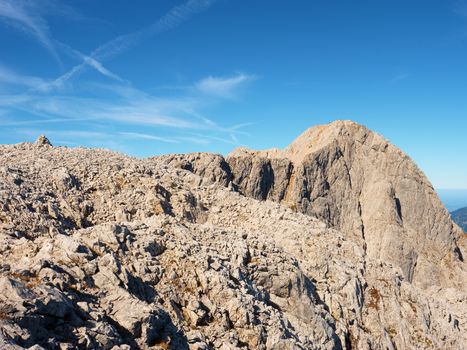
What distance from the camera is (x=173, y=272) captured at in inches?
910

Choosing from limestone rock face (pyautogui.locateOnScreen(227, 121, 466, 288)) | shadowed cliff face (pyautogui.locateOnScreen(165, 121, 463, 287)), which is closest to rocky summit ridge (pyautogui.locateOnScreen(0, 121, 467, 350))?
limestone rock face (pyautogui.locateOnScreen(227, 121, 466, 288))

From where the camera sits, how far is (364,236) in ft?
276

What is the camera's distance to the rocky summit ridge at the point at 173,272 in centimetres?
1734

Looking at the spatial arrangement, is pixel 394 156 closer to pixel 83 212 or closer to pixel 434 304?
pixel 434 304

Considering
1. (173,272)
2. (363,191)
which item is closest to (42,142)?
(173,272)

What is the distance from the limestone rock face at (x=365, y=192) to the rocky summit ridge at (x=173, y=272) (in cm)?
1953

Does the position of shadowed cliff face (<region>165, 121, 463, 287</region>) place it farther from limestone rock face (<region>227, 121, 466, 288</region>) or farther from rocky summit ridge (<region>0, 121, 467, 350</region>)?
rocky summit ridge (<region>0, 121, 467, 350</region>)

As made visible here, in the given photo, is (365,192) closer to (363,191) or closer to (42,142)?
(363,191)

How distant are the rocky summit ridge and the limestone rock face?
19529mm

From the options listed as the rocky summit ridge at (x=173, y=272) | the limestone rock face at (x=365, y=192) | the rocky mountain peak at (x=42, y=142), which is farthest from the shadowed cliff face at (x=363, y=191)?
the rocky mountain peak at (x=42, y=142)

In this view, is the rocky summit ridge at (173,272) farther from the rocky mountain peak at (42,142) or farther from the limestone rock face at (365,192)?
the limestone rock face at (365,192)

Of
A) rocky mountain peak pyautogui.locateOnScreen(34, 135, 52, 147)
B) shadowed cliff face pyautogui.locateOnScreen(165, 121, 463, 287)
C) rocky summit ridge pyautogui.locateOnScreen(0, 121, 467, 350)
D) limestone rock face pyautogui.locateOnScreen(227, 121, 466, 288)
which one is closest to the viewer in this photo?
rocky summit ridge pyautogui.locateOnScreen(0, 121, 467, 350)

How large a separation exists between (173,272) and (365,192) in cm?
7359

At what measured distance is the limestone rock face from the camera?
264 feet
